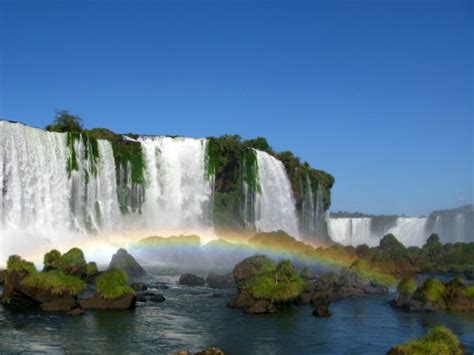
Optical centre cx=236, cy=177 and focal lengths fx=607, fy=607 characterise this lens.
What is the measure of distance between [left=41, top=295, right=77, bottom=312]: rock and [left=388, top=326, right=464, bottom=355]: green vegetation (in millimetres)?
14455

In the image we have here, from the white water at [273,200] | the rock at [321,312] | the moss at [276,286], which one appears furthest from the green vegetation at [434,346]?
the white water at [273,200]

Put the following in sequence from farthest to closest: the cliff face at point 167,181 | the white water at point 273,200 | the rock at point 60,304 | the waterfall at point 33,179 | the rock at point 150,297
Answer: the white water at point 273,200
the cliff face at point 167,181
the waterfall at point 33,179
the rock at point 150,297
the rock at point 60,304

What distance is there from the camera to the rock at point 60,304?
27203 mm

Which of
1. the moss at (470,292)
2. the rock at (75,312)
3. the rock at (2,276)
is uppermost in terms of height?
the rock at (2,276)

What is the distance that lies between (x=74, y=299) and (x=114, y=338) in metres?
6.40

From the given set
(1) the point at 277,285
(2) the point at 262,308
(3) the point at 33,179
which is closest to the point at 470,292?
(1) the point at 277,285

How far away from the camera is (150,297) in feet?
105

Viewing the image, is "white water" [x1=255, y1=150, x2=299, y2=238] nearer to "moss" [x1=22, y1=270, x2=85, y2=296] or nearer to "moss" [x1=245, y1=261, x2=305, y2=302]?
"moss" [x1=245, y1=261, x2=305, y2=302]

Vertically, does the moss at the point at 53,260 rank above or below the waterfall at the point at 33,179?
below

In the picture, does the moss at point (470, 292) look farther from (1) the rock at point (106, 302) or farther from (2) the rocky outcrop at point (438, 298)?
(1) the rock at point (106, 302)

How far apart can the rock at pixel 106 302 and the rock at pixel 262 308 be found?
18.7ft

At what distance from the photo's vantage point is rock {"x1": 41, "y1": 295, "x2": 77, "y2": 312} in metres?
27.2

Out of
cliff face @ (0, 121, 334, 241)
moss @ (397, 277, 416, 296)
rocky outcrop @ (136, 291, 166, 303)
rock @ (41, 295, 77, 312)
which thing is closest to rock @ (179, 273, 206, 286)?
rocky outcrop @ (136, 291, 166, 303)

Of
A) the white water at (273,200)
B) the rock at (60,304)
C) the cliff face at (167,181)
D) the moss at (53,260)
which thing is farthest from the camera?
the white water at (273,200)
